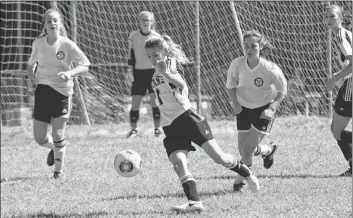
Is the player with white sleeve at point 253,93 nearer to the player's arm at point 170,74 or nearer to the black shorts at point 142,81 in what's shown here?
the player's arm at point 170,74

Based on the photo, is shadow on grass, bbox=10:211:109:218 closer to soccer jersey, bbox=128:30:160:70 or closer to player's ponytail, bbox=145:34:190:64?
player's ponytail, bbox=145:34:190:64

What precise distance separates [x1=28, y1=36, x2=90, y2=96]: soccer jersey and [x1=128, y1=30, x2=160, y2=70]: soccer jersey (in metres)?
3.01

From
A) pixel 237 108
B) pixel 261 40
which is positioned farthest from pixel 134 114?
pixel 261 40

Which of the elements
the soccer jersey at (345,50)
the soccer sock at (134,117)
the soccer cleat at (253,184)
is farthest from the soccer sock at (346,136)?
the soccer sock at (134,117)

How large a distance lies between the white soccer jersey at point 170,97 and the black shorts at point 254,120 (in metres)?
0.93

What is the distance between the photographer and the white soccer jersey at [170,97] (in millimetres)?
5445

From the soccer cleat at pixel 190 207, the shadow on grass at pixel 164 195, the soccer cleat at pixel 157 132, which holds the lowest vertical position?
the soccer cleat at pixel 157 132

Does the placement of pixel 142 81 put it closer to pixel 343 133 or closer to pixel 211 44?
pixel 211 44

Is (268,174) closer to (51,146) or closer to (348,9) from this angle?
(51,146)

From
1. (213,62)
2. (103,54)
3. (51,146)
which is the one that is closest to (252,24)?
(213,62)

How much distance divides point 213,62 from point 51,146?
6.30 metres

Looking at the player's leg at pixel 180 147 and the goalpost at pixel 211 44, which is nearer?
the player's leg at pixel 180 147

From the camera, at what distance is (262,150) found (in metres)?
6.60

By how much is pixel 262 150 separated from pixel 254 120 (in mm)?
502
